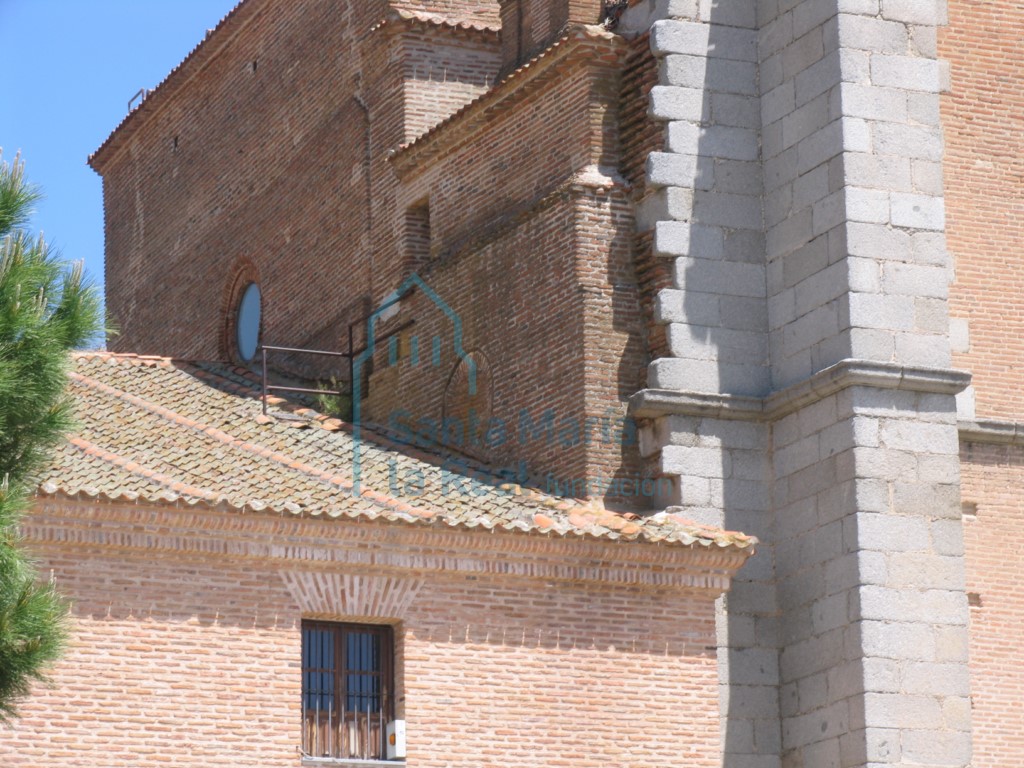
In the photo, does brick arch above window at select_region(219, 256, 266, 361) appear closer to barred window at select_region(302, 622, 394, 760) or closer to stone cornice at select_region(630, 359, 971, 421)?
stone cornice at select_region(630, 359, 971, 421)

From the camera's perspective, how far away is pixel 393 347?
65.9ft

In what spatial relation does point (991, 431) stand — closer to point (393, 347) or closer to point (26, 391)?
point (393, 347)

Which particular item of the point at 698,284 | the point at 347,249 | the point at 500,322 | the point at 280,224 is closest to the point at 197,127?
the point at 280,224

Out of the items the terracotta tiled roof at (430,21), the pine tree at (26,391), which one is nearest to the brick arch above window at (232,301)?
the terracotta tiled roof at (430,21)

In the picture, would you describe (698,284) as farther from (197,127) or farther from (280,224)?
(197,127)

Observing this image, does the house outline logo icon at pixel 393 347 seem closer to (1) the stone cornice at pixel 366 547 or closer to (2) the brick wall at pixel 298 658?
(1) the stone cornice at pixel 366 547

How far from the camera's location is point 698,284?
17344 mm

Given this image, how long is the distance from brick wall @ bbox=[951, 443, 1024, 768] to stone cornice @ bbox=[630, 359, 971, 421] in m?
1.04

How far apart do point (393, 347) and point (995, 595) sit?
5.76m

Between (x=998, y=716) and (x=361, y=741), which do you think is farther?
(x=998, y=716)

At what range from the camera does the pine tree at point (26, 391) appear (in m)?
11.3

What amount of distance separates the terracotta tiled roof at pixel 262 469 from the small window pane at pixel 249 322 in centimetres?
388

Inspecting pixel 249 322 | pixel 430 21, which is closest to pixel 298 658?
pixel 430 21

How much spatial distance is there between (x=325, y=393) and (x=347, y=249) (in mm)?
1605
